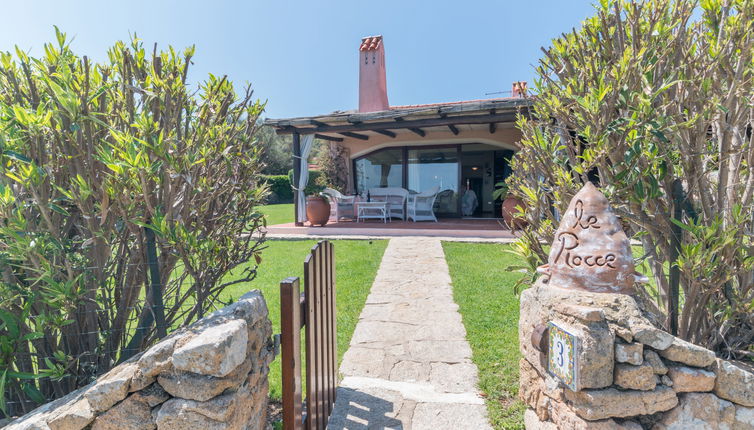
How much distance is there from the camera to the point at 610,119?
1.71m

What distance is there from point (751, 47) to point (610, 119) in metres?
0.67

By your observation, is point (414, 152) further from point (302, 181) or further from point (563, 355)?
point (563, 355)

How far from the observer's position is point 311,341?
1.59 metres

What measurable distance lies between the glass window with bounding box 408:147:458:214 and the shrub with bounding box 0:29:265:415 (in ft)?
32.6

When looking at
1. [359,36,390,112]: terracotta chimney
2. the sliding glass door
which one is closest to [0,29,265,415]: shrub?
the sliding glass door

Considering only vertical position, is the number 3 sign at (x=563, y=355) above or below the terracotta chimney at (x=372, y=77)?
below

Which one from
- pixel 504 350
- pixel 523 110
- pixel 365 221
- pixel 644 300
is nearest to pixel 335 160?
pixel 365 221

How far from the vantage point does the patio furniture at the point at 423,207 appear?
32.7 feet

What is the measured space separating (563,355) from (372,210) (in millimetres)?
9096

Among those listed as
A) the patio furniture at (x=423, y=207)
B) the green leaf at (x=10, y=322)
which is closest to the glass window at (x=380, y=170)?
the patio furniture at (x=423, y=207)

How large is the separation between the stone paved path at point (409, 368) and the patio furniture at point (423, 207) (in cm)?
562

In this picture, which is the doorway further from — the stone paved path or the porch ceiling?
the stone paved path

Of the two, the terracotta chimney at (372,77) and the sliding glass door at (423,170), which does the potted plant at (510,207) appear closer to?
the sliding glass door at (423,170)

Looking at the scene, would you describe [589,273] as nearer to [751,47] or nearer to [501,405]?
[501,405]
